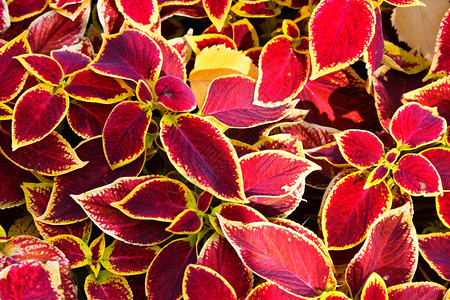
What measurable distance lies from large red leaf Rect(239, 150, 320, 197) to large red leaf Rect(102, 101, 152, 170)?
0.56ft

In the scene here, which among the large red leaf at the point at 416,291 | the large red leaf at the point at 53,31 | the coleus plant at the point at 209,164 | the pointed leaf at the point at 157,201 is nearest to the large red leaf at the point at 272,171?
the coleus plant at the point at 209,164

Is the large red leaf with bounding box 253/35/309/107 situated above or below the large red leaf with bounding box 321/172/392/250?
above

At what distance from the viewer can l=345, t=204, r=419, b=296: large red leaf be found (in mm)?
807

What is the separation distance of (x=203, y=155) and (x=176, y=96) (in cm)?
11

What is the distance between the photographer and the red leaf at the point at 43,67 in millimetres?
868

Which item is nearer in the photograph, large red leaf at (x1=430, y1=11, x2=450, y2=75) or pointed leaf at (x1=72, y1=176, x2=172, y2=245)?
pointed leaf at (x1=72, y1=176, x2=172, y2=245)

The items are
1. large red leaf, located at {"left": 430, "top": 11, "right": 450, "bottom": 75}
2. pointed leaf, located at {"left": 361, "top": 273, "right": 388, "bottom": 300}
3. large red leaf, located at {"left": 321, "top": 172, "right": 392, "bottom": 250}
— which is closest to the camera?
pointed leaf, located at {"left": 361, "top": 273, "right": 388, "bottom": 300}

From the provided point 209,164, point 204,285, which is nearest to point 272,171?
point 209,164

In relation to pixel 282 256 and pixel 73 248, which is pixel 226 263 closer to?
pixel 282 256

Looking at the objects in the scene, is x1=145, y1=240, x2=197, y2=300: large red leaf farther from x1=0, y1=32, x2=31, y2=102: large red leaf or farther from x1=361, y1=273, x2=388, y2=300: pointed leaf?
x1=0, y1=32, x2=31, y2=102: large red leaf

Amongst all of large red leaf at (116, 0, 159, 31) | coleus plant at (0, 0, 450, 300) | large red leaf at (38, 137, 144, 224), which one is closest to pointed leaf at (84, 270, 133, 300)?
coleus plant at (0, 0, 450, 300)

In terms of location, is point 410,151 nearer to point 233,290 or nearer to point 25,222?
point 233,290

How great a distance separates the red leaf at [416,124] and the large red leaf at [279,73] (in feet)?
Answer: 0.61

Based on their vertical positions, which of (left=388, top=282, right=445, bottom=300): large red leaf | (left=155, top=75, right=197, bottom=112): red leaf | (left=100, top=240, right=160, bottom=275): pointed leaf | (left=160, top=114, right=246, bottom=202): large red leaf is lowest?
(left=100, top=240, right=160, bottom=275): pointed leaf
